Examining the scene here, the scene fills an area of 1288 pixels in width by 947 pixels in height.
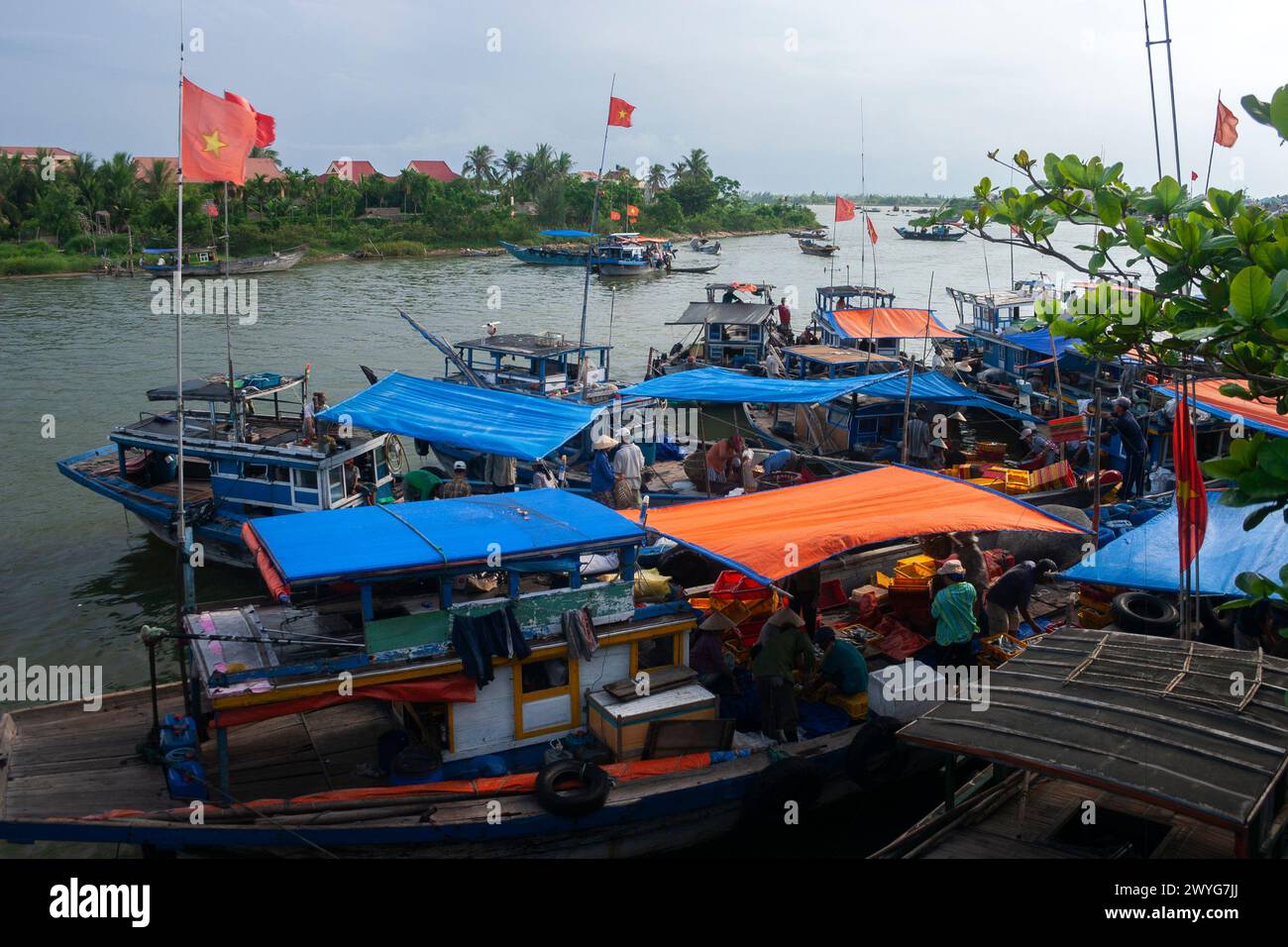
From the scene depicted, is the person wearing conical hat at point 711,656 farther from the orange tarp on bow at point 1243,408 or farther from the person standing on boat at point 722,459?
the orange tarp on bow at point 1243,408

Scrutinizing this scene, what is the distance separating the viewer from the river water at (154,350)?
45.0ft

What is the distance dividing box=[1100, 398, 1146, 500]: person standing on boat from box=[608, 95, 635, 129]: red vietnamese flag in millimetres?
8029

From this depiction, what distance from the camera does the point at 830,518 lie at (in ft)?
28.8

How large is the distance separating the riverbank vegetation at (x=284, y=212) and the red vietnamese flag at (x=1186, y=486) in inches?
1347

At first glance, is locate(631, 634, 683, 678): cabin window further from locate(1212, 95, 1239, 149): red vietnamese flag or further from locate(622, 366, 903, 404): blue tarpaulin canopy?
locate(1212, 95, 1239, 149): red vietnamese flag

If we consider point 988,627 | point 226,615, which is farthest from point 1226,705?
point 226,615

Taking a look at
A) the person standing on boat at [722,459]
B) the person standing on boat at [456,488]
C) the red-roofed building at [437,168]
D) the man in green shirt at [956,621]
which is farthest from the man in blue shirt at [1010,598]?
the red-roofed building at [437,168]

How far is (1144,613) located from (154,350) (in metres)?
28.3

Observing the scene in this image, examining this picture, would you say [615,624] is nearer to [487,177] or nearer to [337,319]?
[337,319]

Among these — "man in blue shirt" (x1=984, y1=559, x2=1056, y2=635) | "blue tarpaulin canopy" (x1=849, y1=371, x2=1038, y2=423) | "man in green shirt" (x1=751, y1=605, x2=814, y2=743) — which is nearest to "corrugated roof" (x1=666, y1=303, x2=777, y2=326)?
"blue tarpaulin canopy" (x1=849, y1=371, x2=1038, y2=423)

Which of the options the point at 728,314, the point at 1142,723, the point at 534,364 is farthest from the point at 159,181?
the point at 1142,723

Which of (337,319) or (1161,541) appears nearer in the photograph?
(1161,541)
